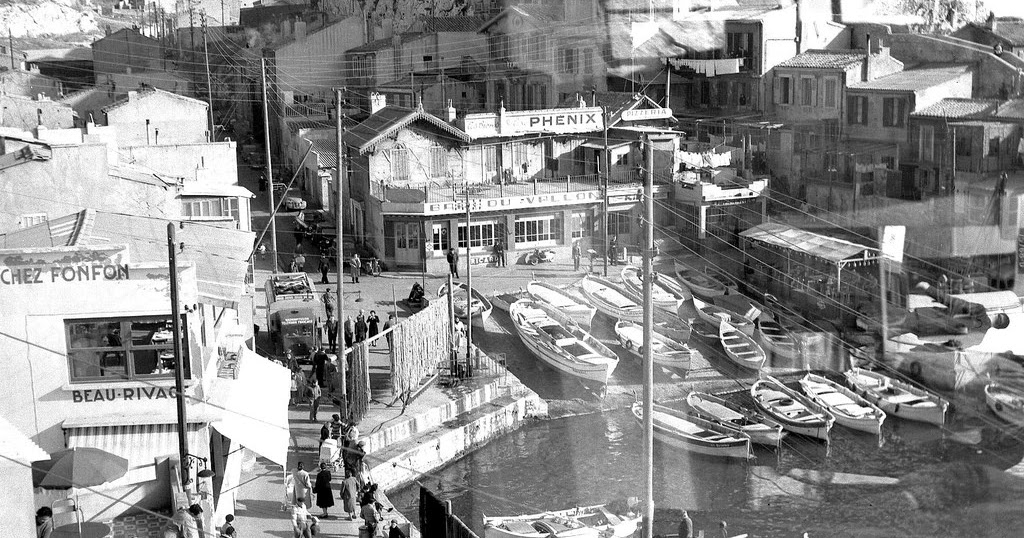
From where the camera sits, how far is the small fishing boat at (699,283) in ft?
59.9

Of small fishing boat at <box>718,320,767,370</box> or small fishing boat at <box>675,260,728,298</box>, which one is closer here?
small fishing boat at <box>718,320,767,370</box>

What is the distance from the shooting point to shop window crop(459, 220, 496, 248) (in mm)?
19922

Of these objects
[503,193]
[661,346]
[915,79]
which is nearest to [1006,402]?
[661,346]

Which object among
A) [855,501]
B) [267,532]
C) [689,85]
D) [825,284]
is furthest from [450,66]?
[267,532]

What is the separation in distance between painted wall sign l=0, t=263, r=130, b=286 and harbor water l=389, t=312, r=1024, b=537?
4.80 m

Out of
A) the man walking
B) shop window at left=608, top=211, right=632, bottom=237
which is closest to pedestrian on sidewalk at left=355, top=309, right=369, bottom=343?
the man walking

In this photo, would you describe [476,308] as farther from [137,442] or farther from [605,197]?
[137,442]

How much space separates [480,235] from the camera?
20.1 m

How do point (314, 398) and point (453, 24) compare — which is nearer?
point (314, 398)

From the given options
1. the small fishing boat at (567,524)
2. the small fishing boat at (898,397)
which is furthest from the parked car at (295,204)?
the small fishing boat at (567,524)

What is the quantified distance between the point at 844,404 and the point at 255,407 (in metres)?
7.93

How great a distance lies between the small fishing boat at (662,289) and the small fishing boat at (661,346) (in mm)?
762

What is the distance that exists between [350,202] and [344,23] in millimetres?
13304

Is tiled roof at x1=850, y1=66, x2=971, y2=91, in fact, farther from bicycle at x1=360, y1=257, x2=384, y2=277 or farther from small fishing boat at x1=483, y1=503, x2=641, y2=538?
small fishing boat at x1=483, y1=503, x2=641, y2=538
